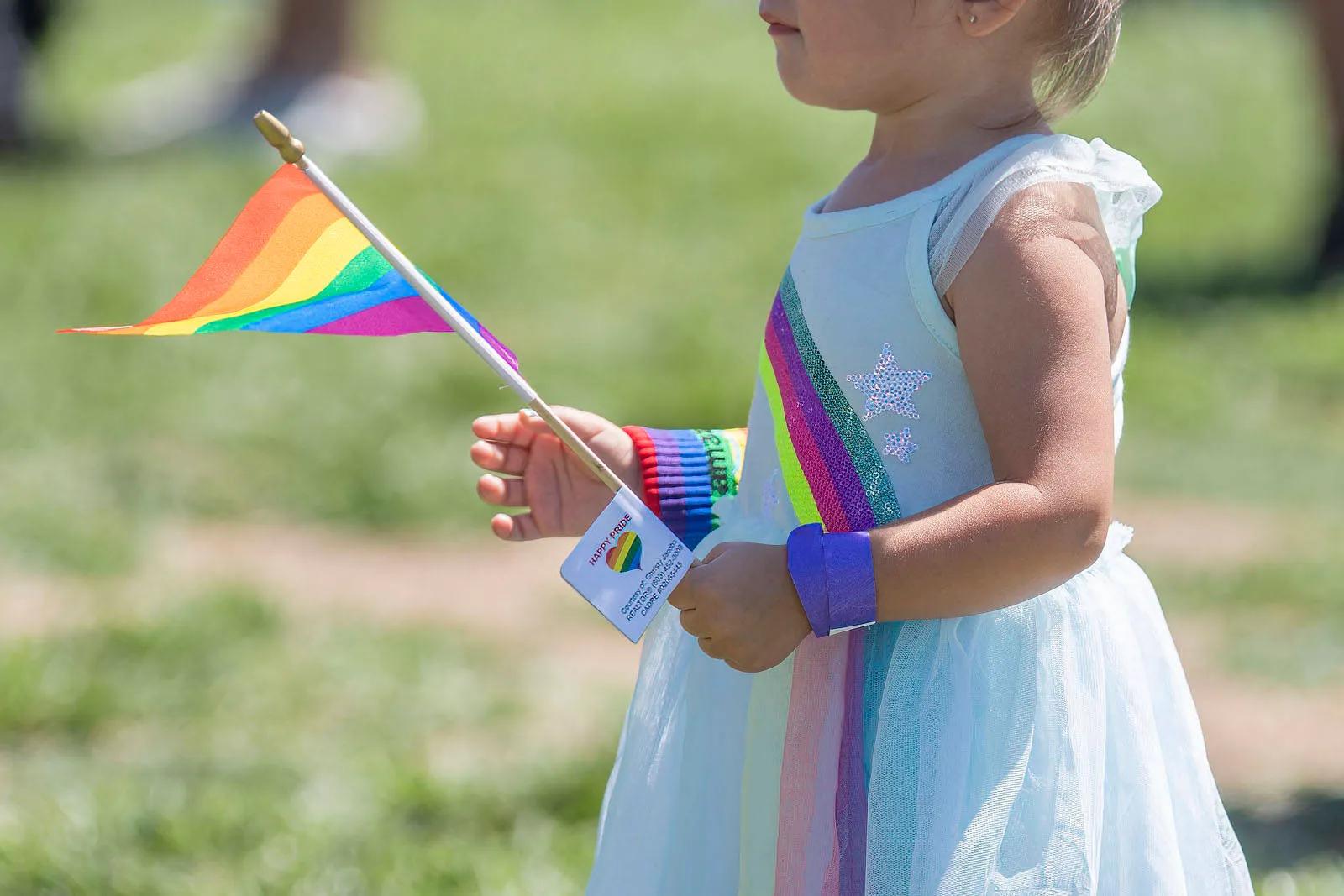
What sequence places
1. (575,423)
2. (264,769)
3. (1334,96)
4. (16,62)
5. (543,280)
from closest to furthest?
(575,423) < (264,769) < (1334,96) < (543,280) < (16,62)

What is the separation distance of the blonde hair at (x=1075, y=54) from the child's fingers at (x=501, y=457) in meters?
0.67

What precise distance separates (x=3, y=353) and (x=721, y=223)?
3214 mm

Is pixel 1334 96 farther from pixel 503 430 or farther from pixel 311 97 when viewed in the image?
pixel 503 430

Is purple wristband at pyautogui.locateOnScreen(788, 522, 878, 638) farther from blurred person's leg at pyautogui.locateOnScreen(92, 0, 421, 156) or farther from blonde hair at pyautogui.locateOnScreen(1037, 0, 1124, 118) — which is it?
blurred person's leg at pyautogui.locateOnScreen(92, 0, 421, 156)

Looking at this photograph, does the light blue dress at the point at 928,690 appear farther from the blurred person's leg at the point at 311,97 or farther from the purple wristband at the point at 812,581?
the blurred person's leg at the point at 311,97

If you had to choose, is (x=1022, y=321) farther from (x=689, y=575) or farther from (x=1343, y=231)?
(x=1343, y=231)

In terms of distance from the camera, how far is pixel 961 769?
5.21ft

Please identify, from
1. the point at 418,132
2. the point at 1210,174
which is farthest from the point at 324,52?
the point at 1210,174

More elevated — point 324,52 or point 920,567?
point 920,567

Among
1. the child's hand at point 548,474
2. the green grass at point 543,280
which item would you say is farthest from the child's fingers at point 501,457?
the green grass at point 543,280

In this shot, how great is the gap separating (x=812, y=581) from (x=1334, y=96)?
19.9 feet

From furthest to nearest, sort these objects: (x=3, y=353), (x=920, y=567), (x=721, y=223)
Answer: (x=721, y=223), (x=3, y=353), (x=920, y=567)

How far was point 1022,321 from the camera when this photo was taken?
1.51 meters

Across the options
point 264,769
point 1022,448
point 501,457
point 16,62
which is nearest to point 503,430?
point 501,457
